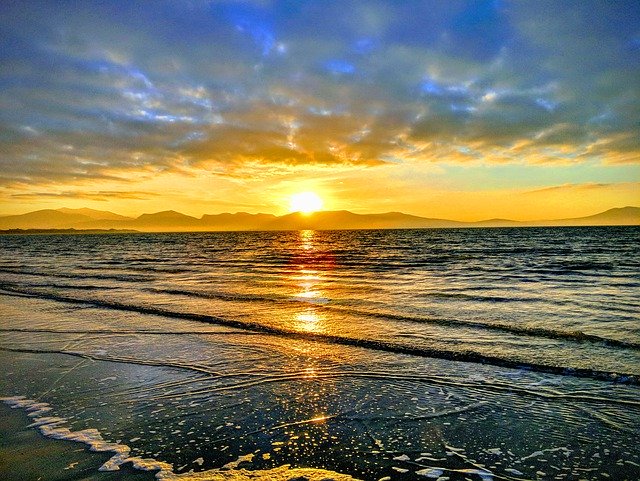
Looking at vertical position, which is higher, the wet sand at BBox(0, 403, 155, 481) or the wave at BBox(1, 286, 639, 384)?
the wet sand at BBox(0, 403, 155, 481)

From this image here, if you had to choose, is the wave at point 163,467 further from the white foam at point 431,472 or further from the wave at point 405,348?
the wave at point 405,348

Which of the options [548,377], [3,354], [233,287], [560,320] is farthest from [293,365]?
[233,287]

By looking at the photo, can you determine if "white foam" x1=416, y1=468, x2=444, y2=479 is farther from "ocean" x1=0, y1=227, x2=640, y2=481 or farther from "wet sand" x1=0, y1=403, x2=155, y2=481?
"wet sand" x1=0, y1=403, x2=155, y2=481

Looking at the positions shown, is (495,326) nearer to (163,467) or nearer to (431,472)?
(431,472)

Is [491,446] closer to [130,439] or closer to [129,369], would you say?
[130,439]

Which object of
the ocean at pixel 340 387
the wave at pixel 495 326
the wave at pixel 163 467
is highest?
the wave at pixel 163 467

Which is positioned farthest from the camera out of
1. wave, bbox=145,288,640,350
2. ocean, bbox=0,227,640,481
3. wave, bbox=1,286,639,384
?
wave, bbox=145,288,640,350

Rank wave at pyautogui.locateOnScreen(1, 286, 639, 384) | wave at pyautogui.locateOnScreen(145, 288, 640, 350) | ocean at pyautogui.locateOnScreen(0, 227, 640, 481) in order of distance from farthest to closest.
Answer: wave at pyautogui.locateOnScreen(145, 288, 640, 350) → wave at pyautogui.locateOnScreen(1, 286, 639, 384) → ocean at pyautogui.locateOnScreen(0, 227, 640, 481)

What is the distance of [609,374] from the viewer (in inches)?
259

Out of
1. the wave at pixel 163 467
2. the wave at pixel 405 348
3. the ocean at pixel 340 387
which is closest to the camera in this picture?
the wave at pixel 163 467

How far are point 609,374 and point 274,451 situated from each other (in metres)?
5.90

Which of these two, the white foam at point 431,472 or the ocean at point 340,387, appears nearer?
the white foam at point 431,472

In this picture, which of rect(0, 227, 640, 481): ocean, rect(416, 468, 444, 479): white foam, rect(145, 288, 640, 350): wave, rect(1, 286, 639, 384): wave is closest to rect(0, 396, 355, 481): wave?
rect(0, 227, 640, 481): ocean

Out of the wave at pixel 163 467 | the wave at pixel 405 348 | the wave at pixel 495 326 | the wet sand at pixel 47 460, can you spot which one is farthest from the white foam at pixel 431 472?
the wave at pixel 495 326
